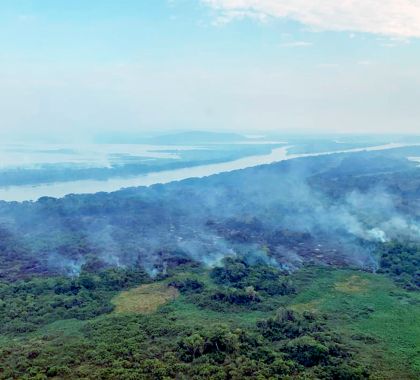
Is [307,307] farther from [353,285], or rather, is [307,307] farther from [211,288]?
[211,288]

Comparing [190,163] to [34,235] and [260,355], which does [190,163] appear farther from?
[260,355]

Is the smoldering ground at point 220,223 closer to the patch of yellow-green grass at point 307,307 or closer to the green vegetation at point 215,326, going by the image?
the green vegetation at point 215,326

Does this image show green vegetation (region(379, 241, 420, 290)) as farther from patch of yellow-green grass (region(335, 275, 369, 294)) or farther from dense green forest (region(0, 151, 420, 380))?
patch of yellow-green grass (region(335, 275, 369, 294))

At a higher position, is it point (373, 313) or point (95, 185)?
point (95, 185)

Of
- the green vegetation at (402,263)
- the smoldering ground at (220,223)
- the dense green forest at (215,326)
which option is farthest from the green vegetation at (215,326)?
the smoldering ground at (220,223)

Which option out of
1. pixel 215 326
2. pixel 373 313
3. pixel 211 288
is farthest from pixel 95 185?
pixel 373 313

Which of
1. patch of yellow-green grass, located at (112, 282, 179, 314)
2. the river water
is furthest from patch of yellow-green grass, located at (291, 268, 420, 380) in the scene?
the river water
